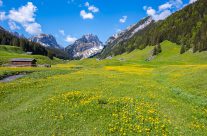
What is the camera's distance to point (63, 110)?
2630 centimetres

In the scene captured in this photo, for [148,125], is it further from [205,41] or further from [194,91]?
[205,41]

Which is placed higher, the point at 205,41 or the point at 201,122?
the point at 205,41

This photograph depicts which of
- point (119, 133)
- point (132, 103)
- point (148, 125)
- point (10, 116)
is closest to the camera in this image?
point (119, 133)

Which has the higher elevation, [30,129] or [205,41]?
[205,41]

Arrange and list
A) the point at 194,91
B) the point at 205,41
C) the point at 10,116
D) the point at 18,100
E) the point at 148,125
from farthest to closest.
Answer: the point at 205,41, the point at 194,91, the point at 18,100, the point at 10,116, the point at 148,125

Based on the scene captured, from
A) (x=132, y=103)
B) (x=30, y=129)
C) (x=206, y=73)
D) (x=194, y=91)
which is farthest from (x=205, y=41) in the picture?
(x=30, y=129)

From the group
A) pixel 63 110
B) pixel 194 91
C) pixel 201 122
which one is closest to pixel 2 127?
pixel 63 110

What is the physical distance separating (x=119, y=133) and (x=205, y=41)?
451ft

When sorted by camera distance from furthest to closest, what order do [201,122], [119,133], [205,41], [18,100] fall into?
[205,41], [18,100], [201,122], [119,133]

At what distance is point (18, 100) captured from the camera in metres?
33.2

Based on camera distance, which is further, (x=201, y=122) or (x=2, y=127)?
(x=201, y=122)

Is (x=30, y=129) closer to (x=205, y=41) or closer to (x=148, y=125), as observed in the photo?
(x=148, y=125)

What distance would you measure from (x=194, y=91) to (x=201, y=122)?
16173mm

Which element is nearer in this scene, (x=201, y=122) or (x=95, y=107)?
(x=201, y=122)
